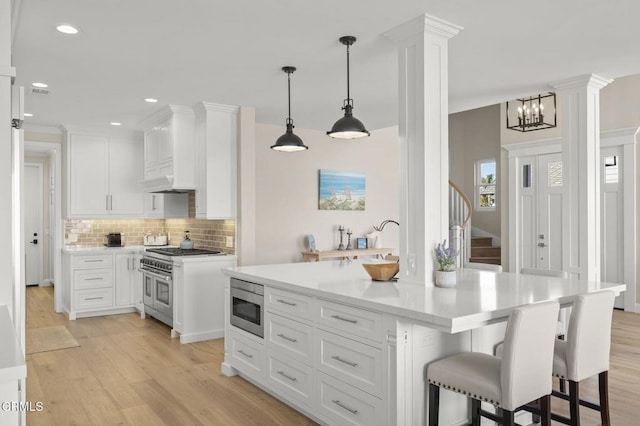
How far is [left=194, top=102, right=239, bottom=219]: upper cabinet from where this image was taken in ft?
17.2

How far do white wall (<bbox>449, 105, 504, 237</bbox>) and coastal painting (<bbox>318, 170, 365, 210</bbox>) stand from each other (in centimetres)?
338

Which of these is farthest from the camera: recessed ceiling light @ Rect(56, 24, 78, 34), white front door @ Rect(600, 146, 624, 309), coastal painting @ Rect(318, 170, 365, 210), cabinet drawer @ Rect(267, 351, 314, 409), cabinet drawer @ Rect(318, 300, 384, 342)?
coastal painting @ Rect(318, 170, 365, 210)

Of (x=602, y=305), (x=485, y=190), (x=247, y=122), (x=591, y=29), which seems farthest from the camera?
(x=485, y=190)

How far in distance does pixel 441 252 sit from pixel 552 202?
4582 millimetres

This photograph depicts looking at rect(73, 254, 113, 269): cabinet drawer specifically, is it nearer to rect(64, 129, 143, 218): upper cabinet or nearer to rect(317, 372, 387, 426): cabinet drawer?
rect(64, 129, 143, 218): upper cabinet

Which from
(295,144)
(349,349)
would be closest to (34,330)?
(295,144)

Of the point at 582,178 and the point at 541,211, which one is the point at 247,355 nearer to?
the point at 582,178

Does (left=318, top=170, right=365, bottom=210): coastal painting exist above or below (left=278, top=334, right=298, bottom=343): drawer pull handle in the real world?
above

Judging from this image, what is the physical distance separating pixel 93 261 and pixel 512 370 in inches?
222

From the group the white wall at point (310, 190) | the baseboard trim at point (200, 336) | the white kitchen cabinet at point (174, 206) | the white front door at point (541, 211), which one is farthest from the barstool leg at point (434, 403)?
the white front door at point (541, 211)

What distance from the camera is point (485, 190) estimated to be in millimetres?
9734

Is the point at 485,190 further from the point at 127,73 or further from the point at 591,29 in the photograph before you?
the point at 127,73

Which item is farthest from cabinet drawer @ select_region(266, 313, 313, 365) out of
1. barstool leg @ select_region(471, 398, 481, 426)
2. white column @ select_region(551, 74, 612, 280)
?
white column @ select_region(551, 74, 612, 280)

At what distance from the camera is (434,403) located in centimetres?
244
